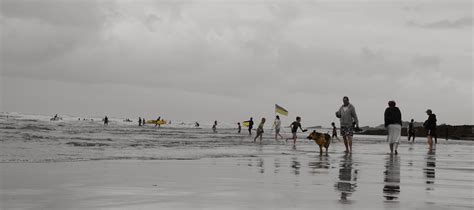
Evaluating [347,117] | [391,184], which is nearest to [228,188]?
[391,184]

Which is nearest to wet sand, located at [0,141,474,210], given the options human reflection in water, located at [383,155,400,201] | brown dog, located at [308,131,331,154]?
human reflection in water, located at [383,155,400,201]

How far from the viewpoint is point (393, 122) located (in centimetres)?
2028

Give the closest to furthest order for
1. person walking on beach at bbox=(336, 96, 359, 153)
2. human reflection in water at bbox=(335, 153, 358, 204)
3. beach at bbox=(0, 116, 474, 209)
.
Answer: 1. beach at bbox=(0, 116, 474, 209)
2. human reflection in water at bbox=(335, 153, 358, 204)
3. person walking on beach at bbox=(336, 96, 359, 153)

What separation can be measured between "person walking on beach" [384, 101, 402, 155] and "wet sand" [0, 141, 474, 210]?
302 inches

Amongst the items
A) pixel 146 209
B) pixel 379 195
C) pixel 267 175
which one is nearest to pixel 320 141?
pixel 267 175

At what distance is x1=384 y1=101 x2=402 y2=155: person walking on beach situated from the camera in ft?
66.1

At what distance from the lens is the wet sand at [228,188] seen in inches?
271

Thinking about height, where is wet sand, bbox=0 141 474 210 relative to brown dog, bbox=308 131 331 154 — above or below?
below

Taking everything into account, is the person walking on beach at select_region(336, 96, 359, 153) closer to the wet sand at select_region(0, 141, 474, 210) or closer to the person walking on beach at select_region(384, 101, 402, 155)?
the person walking on beach at select_region(384, 101, 402, 155)

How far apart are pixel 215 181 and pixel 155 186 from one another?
1.28 m

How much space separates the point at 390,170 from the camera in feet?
41.4

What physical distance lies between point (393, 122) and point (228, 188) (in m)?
12.9

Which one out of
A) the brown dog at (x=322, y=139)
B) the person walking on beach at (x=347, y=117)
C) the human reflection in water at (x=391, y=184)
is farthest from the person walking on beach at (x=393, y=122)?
the human reflection in water at (x=391, y=184)

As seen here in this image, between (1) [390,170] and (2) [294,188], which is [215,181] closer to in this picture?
(2) [294,188]
